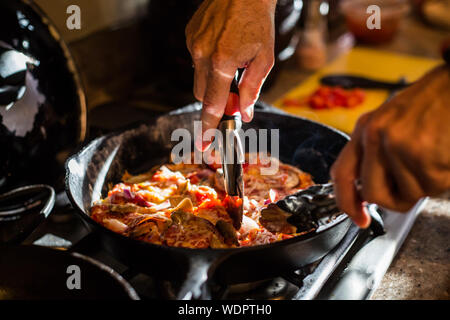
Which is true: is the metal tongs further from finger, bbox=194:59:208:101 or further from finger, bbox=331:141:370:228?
Result: finger, bbox=331:141:370:228

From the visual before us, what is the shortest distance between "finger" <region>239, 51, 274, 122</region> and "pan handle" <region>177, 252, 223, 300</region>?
0.36m

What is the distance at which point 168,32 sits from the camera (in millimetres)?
1931

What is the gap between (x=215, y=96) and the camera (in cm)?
108

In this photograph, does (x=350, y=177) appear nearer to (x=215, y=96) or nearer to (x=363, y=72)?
(x=215, y=96)

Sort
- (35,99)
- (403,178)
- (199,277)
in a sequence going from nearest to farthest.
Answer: (403,178) → (199,277) → (35,99)

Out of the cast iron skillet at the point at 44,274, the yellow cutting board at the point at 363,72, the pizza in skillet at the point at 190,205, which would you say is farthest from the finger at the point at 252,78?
the yellow cutting board at the point at 363,72

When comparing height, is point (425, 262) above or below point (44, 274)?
below

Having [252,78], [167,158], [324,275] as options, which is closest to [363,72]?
[167,158]

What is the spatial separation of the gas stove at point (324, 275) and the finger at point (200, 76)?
38 centimetres

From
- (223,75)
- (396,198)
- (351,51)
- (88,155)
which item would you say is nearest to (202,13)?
(223,75)

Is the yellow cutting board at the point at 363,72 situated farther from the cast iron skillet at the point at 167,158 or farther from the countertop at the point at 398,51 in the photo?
the cast iron skillet at the point at 167,158

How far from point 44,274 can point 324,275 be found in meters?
0.57

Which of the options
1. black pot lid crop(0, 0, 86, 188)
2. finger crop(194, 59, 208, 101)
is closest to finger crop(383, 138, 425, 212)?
finger crop(194, 59, 208, 101)
